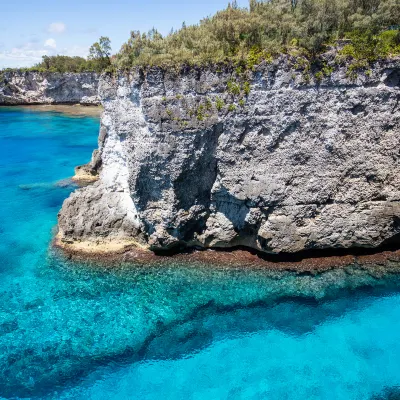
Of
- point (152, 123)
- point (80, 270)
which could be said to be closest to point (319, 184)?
point (152, 123)

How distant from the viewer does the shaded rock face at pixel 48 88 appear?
71.1 m

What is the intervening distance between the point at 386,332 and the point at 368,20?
47.9ft

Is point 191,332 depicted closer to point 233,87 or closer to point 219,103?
point 219,103

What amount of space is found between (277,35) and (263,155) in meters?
6.05

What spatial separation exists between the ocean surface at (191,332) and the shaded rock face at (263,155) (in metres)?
2.58

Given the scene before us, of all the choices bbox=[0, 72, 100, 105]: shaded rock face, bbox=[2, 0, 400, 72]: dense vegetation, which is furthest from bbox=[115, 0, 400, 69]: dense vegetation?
bbox=[0, 72, 100, 105]: shaded rock face

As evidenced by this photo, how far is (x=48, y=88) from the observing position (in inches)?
2891

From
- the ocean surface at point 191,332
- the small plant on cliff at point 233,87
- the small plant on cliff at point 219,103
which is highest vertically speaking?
the small plant on cliff at point 233,87

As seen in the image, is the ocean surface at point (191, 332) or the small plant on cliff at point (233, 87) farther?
the small plant on cliff at point (233, 87)

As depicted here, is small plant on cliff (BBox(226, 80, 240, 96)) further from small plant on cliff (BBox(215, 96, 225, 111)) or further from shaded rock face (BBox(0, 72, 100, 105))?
shaded rock face (BBox(0, 72, 100, 105))

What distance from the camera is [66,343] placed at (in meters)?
15.9

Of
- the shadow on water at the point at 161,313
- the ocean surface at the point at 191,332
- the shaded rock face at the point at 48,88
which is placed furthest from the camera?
the shaded rock face at the point at 48,88

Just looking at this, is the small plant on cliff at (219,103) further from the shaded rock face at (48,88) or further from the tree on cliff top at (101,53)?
the shaded rock face at (48,88)

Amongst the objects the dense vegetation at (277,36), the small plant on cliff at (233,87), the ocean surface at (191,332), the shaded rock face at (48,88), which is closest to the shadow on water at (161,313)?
the ocean surface at (191,332)
